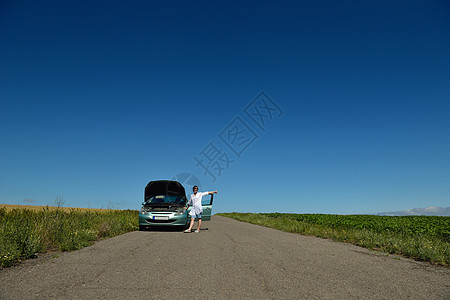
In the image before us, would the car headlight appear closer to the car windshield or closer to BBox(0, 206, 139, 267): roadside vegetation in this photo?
the car windshield

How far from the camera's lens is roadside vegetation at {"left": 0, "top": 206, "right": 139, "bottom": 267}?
558 centimetres

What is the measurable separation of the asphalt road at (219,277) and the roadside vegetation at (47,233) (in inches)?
17.7

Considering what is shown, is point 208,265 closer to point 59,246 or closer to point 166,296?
point 166,296

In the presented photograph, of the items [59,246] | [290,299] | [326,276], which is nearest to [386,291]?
[326,276]

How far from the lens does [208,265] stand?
5.30m

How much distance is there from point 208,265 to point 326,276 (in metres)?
2.14

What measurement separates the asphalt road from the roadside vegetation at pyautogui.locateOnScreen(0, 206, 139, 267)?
0.45 meters

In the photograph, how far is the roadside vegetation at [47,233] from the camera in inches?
220

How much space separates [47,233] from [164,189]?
7.72m

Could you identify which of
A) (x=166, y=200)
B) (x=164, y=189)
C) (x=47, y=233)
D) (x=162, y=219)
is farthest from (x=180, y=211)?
(x=47, y=233)

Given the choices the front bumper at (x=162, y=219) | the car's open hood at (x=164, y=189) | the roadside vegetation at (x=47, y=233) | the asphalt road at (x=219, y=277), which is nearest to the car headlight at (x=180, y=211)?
the front bumper at (x=162, y=219)

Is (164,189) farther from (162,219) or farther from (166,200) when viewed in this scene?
(162,219)

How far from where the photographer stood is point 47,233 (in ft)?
23.8

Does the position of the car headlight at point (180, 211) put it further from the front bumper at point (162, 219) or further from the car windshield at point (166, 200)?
the car windshield at point (166, 200)
